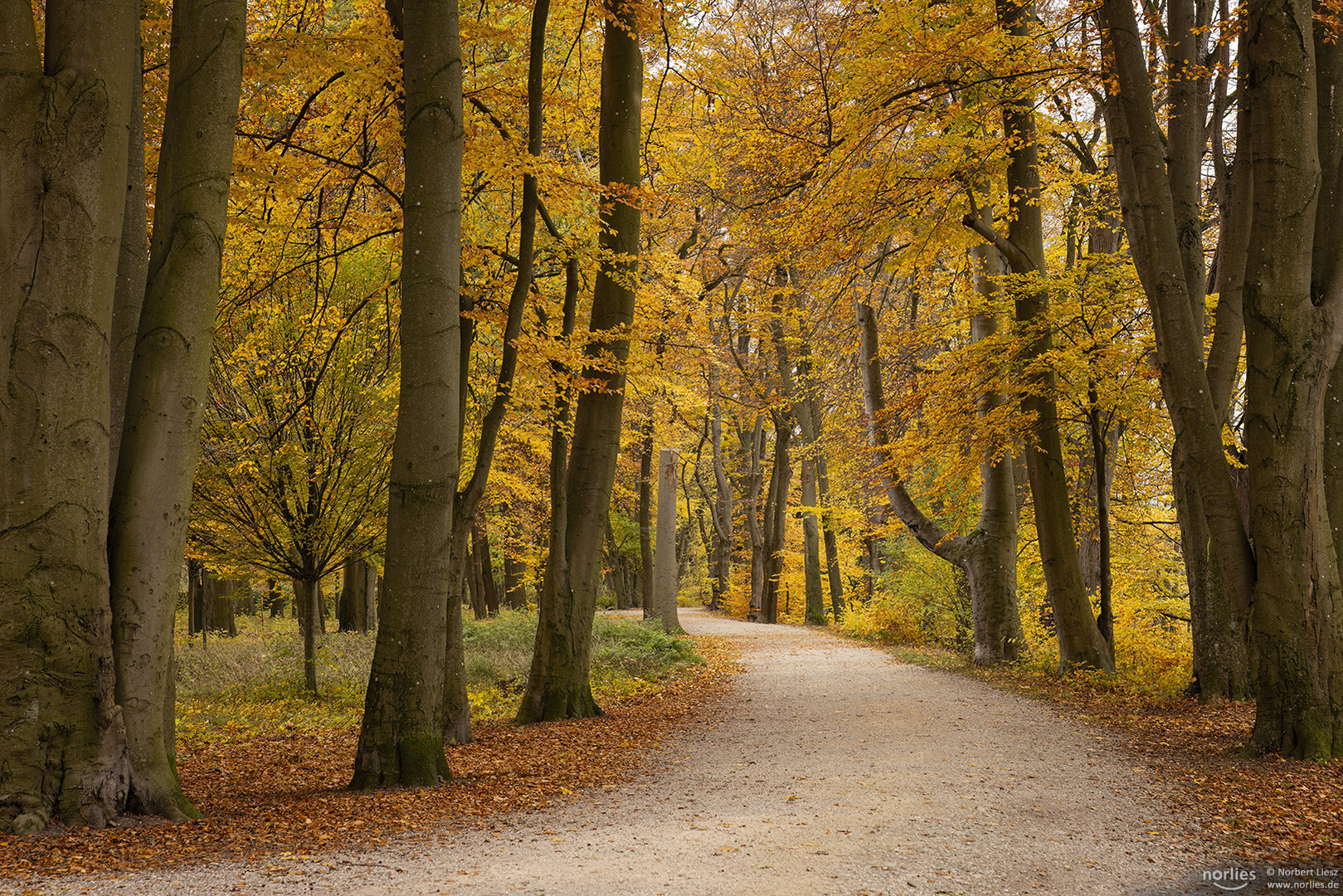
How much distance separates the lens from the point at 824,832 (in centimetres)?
436

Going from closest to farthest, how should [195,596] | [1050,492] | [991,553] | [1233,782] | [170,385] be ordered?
1. [170,385]
2. [1233,782]
3. [1050,492]
4. [991,553]
5. [195,596]

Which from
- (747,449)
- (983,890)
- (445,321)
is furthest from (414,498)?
(747,449)

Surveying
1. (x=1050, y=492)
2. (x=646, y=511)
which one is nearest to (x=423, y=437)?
(x=1050, y=492)

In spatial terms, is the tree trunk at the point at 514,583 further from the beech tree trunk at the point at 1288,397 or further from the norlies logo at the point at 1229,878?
the norlies logo at the point at 1229,878

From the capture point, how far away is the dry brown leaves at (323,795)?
12.5ft

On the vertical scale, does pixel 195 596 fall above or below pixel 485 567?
below

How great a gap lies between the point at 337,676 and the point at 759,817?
9.15 metres

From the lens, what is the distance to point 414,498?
18.2 feet

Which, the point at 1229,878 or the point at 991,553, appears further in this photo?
the point at 991,553

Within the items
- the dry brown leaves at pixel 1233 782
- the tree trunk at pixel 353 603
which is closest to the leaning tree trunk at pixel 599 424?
the dry brown leaves at pixel 1233 782

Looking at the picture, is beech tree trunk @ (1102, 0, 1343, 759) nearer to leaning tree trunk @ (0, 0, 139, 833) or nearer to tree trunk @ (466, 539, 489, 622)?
leaning tree trunk @ (0, 0, 139, 833)

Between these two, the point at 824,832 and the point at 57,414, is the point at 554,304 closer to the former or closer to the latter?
the point at 57,414

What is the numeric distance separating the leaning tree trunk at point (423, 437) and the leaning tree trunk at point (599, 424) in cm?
245

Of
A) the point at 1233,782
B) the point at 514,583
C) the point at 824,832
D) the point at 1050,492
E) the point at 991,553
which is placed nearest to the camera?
the point at 824,832
